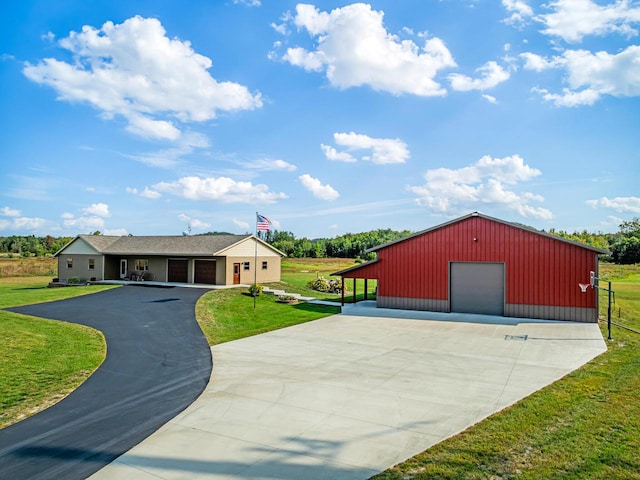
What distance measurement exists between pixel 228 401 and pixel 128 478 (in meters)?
2.88

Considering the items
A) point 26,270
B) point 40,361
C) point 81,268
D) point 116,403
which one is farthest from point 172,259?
point 26,270

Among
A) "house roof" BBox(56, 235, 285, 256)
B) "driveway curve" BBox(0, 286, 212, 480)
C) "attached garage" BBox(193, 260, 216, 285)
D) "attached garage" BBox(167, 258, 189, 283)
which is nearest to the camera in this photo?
"driveway curve" BBox(0, 286, 212, 480)

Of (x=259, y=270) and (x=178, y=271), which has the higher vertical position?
(x=259, y=270)

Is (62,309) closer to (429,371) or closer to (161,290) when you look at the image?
(161,290)

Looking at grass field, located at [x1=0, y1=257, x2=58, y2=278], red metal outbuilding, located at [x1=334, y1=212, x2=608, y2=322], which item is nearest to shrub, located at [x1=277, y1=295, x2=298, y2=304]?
red metal outbuilding, located at [x1=334, y1=212, x2=608, y2=322]

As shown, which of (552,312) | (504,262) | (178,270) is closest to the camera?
(552,312)

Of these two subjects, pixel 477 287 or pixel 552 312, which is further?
pixel 477 287

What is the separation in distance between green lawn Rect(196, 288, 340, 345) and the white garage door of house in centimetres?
595

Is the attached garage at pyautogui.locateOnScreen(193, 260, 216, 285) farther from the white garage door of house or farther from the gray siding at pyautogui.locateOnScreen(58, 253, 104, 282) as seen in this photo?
the white garage door of house

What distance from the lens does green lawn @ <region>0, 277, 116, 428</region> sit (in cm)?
805

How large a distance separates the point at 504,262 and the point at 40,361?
1772 cm

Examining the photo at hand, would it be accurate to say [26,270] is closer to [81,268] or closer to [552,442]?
[81,268]

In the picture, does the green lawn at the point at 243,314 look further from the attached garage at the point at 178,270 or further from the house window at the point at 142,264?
the house window at the point at 142,264

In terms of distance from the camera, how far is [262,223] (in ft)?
73.7
